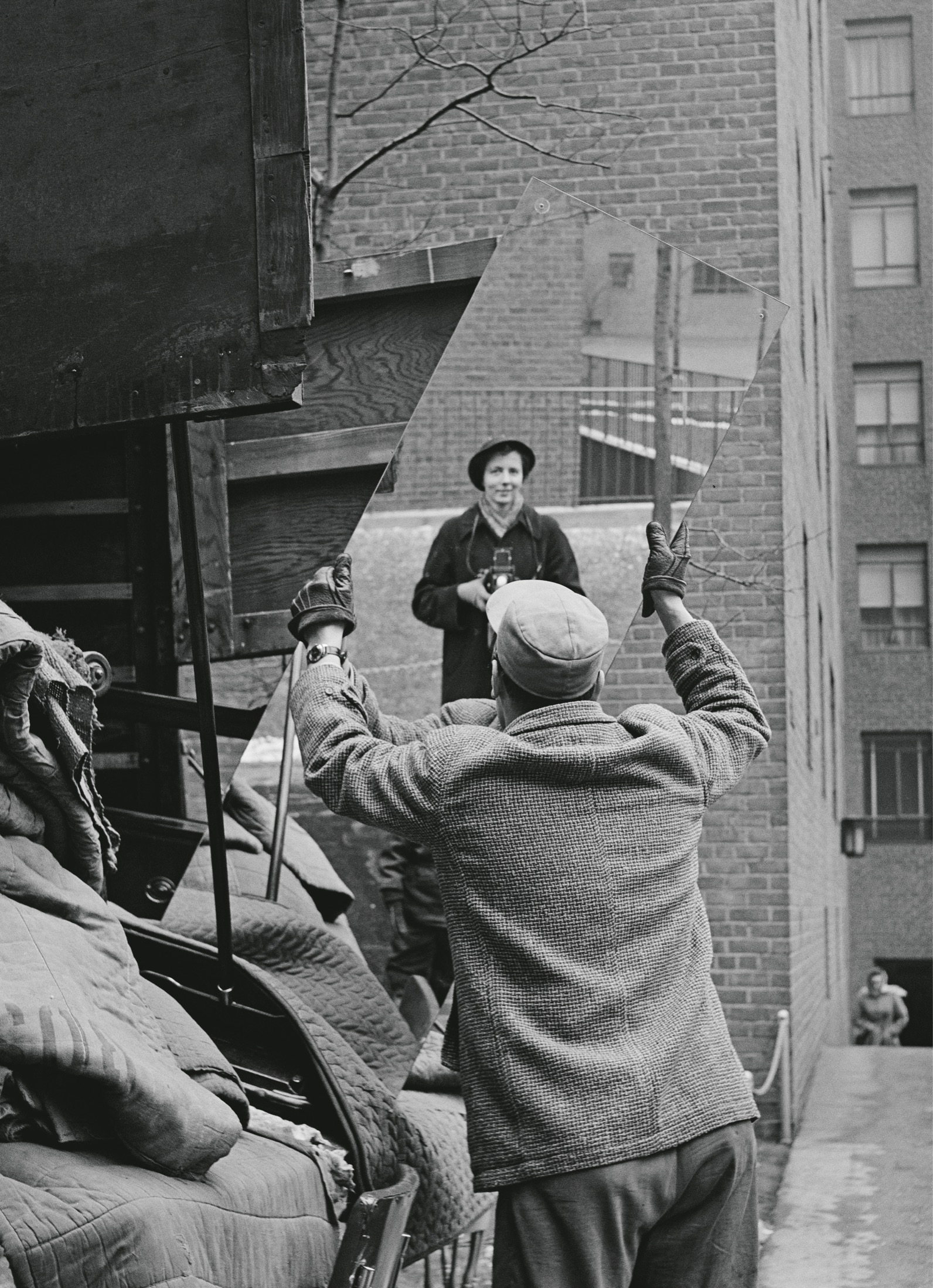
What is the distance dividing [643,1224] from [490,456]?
232 cm

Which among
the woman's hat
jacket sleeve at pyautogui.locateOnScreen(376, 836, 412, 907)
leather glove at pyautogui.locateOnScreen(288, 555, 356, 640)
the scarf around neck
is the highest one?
the woman's hat

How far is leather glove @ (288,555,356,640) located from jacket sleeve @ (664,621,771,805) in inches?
23.5

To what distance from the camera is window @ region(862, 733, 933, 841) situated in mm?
30328

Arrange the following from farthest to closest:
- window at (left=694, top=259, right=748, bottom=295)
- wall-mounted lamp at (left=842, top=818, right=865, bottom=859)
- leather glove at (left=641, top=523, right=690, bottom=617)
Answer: wall-mounted lamp at (left=842, top=818, right=865, bottom=859) < window at (left=694, top=259, right=748, bottom=295) < leather glove at (left=641, top=523, right=690, bottom=617)

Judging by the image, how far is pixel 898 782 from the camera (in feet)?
99.7

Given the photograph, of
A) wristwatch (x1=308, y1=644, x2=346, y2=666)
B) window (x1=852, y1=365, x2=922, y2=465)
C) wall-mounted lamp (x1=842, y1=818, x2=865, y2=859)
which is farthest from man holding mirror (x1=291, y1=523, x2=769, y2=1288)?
window (x1=852, y1=365, x2=922, y2=465)

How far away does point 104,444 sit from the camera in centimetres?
385

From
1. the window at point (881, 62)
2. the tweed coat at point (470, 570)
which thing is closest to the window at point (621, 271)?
the tweed coat at point (470, 570)

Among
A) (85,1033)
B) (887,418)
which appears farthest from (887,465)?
(85,1033)

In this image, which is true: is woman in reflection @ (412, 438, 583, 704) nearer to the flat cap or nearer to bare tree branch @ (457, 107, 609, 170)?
the flat cap

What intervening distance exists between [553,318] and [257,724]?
1856 millimetres

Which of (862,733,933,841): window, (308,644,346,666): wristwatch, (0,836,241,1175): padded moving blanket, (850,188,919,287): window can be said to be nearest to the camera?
(0,836,241,1175): padded moving blanket

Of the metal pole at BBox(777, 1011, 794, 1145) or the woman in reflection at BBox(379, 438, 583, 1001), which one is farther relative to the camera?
the metal pole at BBox(777, 1011, 794, 1145)

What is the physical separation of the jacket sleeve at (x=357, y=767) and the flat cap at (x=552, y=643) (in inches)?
8.4
